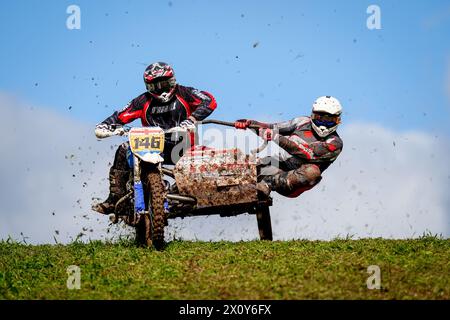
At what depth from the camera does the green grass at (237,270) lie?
926 centimetres

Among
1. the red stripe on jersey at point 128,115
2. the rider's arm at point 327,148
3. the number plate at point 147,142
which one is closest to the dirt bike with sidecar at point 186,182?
the number plate at point 147,142

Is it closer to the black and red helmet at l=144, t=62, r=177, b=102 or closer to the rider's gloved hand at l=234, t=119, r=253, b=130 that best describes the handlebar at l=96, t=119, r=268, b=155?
the rider's gloved hand at l=234, t=119, r=253, b=130

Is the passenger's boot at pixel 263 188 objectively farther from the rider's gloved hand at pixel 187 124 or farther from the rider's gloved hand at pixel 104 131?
the rider's gloved hand at pixel 104 131

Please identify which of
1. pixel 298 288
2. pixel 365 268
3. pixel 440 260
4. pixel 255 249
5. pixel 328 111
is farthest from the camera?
pixel 328 111

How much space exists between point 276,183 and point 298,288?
475cm

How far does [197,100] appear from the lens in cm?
1368

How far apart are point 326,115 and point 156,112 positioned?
2776 mm

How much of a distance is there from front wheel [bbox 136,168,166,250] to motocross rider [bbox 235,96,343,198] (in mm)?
2090

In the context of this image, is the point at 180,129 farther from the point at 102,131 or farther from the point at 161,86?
the point at 102,131

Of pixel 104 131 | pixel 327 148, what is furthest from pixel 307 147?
pixel 104 131
